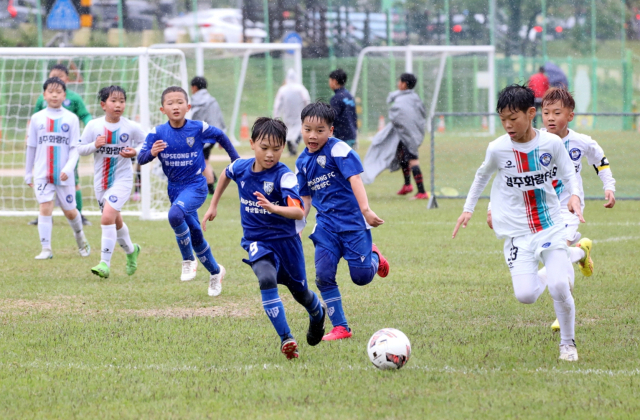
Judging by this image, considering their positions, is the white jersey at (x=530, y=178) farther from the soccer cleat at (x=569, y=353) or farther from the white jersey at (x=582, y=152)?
the white jersey at (x=582, y=152)

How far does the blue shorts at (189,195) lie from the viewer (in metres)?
7.22

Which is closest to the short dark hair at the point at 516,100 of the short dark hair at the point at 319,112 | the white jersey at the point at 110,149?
the short dark hair at the point at 319,112

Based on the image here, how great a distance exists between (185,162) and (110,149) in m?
1.30

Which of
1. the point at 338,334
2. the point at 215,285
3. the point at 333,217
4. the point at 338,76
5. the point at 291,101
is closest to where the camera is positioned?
the point at 338,334

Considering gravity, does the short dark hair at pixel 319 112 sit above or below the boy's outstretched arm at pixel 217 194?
above

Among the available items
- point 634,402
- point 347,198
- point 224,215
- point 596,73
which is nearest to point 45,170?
point 224,215

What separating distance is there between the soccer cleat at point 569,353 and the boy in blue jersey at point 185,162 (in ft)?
10.6

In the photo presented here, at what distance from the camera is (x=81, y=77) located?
18.0 meters

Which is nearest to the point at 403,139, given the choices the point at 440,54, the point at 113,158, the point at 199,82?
the point at 199,82

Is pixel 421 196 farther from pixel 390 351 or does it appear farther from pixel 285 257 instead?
pixel 390 351

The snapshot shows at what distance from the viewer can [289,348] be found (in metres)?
5.00

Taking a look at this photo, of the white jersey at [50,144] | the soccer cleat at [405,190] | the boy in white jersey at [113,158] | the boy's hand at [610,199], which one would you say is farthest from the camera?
the soccer cleat at [405,190]

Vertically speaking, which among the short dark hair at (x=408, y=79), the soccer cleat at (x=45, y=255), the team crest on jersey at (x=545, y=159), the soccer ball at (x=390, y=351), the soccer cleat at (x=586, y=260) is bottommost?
the soccer cleat at (x=45, y=255)

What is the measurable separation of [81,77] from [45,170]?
9.10 metres
